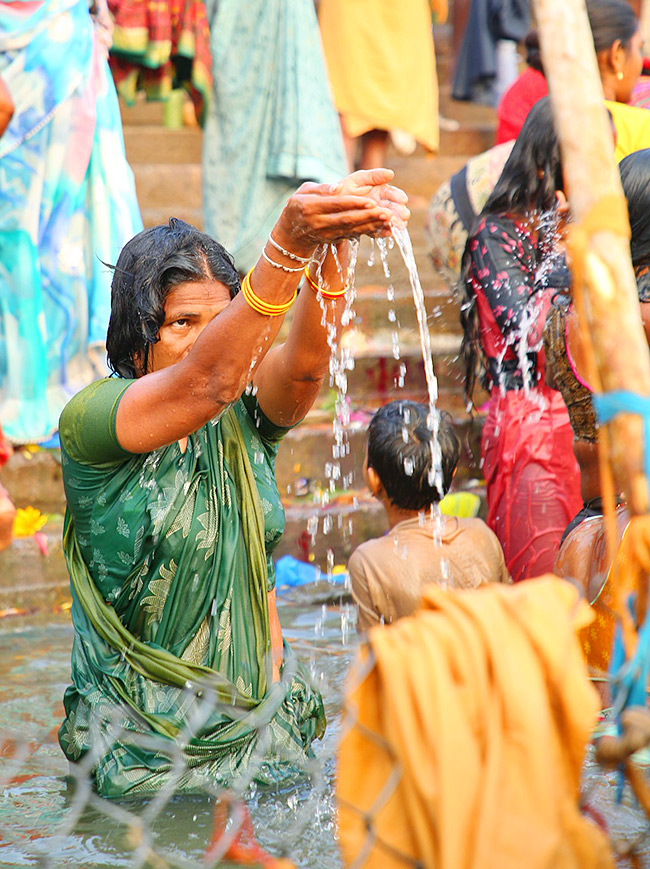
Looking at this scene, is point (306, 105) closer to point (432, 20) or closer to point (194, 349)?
point (432, 20)

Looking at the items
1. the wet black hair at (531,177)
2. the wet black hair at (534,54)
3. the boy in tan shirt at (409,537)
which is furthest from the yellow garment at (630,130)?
the boy in tan shirt at (409,537)

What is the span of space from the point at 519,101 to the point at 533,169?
1.22 meters

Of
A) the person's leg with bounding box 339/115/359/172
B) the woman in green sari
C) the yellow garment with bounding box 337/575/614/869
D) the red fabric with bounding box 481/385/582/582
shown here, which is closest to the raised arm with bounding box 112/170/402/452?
the woman in green sari

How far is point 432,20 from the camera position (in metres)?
7.71

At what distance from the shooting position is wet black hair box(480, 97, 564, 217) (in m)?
4.00

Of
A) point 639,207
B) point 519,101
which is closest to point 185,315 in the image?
point 639,207

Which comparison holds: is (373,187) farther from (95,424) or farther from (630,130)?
(630,130)

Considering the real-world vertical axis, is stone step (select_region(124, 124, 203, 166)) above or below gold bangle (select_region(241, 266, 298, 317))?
above

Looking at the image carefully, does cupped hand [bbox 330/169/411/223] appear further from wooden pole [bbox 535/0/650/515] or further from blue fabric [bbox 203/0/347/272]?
blue fabric [bbox 203/0/347/272]

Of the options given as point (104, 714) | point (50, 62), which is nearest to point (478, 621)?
point (104, 714)

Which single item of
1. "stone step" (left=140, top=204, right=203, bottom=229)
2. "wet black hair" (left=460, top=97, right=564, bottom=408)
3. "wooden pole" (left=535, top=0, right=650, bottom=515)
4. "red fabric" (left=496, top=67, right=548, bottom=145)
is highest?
"red fabric" (left=496, top=67, right=548, bottom=145)

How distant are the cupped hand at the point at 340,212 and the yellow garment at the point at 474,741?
0.96m

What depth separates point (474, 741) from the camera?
1.43 meters

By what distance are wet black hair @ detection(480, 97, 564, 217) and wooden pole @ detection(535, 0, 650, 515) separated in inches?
A: 97.3
